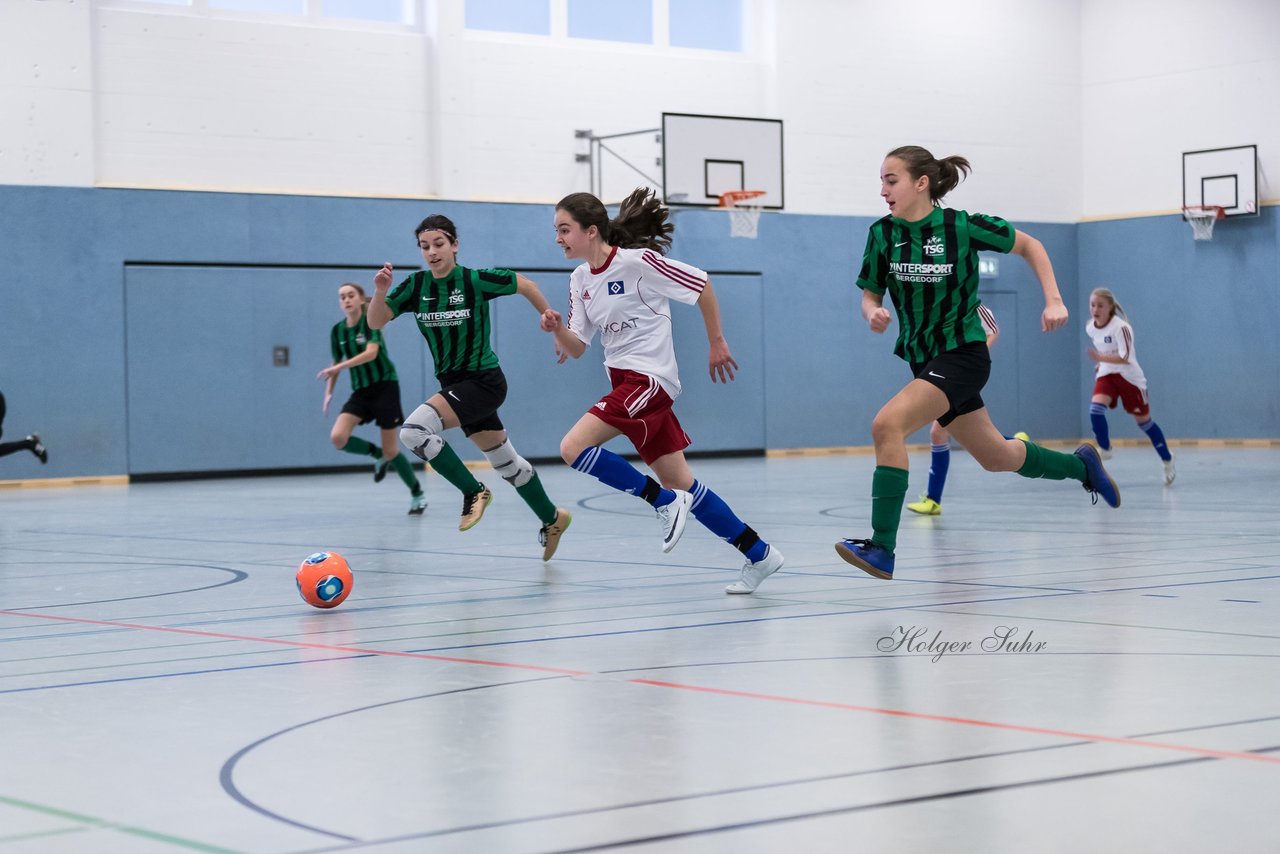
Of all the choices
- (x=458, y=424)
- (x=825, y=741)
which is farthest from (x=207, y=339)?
(x=825, y=741)

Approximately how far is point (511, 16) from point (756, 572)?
16.1 metres

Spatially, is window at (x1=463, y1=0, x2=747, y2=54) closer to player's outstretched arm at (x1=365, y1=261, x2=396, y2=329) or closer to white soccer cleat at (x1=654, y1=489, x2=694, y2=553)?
player's outstretched arm at (x1=365, y1=261, x2=396, y2=329)

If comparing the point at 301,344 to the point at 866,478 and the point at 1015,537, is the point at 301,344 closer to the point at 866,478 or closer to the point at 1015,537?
the point at 866,478

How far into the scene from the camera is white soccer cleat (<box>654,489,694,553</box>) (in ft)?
22.2

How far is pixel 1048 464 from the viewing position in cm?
765

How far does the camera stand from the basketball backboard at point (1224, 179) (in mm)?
23906

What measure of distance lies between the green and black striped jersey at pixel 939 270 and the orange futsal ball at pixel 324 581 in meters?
2.58

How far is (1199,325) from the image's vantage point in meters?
25.1

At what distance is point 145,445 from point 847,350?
10.6 meters

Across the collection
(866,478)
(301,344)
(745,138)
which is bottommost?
(866,478)

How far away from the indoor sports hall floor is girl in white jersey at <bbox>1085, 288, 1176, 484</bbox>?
6.31 meters

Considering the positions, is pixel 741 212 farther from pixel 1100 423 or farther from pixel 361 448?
pixel 361 448

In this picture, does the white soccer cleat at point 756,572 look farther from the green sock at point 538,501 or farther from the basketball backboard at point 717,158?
the basketball backboard at point 717,158

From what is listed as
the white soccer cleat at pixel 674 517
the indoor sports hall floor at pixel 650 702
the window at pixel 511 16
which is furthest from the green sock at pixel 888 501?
the window at pixel 511 16
